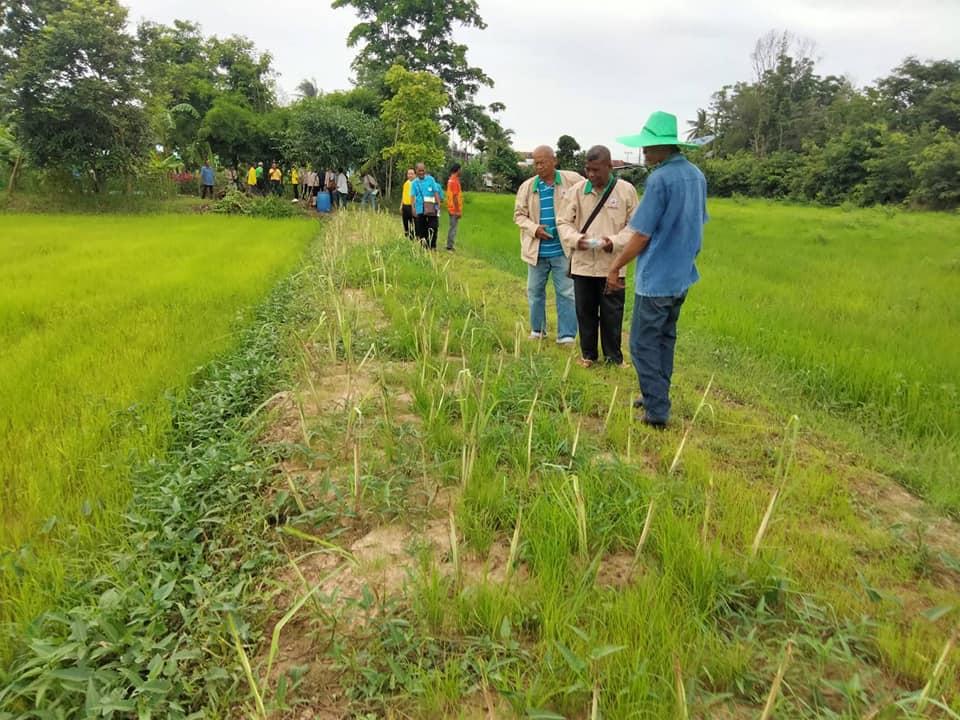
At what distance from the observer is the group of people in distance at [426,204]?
8.86 m

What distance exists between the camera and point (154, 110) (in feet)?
55.8

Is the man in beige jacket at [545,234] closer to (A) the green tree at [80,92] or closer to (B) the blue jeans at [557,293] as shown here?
(B) the blue jeans at [557,293]

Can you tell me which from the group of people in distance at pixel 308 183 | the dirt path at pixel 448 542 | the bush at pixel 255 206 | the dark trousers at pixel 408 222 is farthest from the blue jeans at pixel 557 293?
the bush at pixel 255 206

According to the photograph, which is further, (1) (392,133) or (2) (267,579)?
(1) (392,133)

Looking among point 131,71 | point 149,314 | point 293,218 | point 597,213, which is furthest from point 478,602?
point 131,71

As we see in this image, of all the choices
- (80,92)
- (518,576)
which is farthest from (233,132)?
(518,576)

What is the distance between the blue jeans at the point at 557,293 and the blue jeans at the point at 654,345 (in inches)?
52.0

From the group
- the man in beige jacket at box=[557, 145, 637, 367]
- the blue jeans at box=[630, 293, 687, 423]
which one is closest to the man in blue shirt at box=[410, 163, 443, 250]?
the man in beige jacket at box=[557, 145, 637, 367]

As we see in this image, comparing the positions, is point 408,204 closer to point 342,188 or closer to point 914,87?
point 342,188

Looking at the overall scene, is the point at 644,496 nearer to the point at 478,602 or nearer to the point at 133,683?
the point at 478,602

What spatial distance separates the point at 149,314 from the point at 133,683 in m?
3.84

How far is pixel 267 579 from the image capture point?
5.66 ft

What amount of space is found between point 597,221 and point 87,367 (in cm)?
323

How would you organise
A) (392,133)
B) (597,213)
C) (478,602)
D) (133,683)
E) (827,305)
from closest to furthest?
1. (133,683)
2. (478,602)
3. (597,213)
4. (827,305)
5. (392,133)
